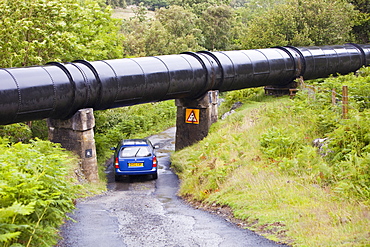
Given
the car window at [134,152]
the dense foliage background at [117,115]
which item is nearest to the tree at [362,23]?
the dense foliage background at [117,115]

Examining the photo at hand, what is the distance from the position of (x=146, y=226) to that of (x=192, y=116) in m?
11.7

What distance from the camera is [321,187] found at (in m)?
10.1

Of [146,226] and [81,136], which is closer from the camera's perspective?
[146,226]

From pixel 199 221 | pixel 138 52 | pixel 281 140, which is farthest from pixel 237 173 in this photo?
pixel 138 52

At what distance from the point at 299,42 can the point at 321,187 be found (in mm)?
22806

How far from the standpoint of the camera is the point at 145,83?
1697 centimetres

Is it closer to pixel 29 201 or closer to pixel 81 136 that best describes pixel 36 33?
pixel 81 136

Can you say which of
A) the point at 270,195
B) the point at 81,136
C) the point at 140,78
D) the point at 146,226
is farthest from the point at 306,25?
the point at 146,226

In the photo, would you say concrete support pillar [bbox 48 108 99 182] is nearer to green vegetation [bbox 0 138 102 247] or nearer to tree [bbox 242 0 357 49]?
green vegetation [bbox 0 138 102 247]

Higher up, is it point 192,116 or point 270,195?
point 192,116

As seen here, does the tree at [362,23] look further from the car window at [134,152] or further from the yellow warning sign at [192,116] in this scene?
the car window at [134,152]

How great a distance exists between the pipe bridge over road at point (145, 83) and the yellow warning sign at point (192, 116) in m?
0.03

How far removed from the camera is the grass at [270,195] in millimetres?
7766

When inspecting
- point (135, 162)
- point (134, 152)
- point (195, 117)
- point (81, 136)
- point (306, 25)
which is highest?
point (306, 25)
